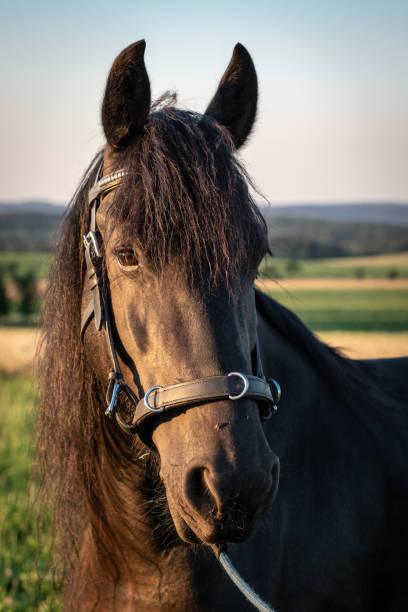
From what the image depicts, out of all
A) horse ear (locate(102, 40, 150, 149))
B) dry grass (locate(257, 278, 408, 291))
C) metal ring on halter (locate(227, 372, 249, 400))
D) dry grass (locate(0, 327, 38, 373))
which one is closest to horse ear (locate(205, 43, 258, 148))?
horse ear (locate(102, 40, 150, 149))

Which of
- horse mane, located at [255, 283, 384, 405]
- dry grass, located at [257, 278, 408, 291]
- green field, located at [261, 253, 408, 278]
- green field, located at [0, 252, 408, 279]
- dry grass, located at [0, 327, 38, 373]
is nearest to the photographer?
horse mane, located at [255, 283, 384, 405]

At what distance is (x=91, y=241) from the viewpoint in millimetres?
2373

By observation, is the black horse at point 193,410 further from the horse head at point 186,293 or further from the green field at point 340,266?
the green field at point 340,266

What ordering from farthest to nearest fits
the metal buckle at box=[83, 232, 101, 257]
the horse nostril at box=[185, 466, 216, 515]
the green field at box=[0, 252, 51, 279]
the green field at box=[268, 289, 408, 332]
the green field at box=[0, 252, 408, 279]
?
the green field at box=[0, 252, 408, 279] < the green field at box=[0, 252, 51, 279] < the green field at box=[268, 289, 408, 332] < the metal buckle at box=[83, 232, 101, 257] < the horse nostril at box=[185, 466, 216, 515]

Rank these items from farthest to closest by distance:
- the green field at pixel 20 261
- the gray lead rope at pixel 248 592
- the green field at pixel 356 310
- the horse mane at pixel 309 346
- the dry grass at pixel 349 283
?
1. the green field at pixel 20 261
2. the dry grass at pixel 349 283
3. the green field at pixel 356 310
4. the horse mane at pixel 309 346
5. the gray lead rope at pixel 248 592

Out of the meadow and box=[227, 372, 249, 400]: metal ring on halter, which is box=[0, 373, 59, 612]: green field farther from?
box=[227, 372, 249, 400]: metal ring on halter

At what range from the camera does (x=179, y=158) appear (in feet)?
7.19

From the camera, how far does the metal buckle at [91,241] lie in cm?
231

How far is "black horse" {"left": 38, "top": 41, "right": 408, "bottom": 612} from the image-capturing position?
72.4 inches

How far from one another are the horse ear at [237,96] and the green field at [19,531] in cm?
204

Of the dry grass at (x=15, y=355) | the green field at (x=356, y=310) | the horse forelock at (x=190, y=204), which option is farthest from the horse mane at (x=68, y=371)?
the green field at (x=356, y=310)

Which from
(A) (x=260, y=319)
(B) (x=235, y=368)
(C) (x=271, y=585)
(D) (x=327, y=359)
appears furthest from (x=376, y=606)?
(B) (x=235, y=368)

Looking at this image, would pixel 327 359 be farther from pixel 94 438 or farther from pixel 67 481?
pixel 67 481

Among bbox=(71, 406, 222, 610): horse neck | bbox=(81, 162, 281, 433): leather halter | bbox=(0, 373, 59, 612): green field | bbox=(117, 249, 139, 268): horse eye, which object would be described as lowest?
bbox=(0, 373, 59, 612): green field
